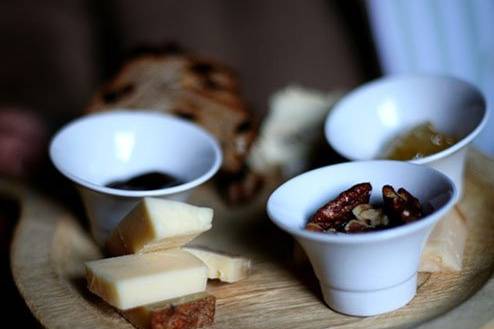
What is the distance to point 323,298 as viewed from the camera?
1.13 meters

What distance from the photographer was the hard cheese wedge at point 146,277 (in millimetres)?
1027

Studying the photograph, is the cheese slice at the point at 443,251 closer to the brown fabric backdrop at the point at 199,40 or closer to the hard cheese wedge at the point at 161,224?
the hard cheese wedge at the point at 161,224

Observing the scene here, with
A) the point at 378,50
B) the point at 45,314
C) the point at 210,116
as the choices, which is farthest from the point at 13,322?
the point at 378,50

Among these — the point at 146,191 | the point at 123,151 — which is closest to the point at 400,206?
the point at 146,191

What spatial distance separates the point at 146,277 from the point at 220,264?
6.2 inches

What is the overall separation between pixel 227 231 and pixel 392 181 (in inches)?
13.6

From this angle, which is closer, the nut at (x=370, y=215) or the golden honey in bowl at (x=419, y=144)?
the nut at (x=370, y=215)

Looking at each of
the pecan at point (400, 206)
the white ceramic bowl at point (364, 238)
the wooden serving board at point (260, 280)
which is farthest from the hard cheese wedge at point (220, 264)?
the pecan at point (400, 206)

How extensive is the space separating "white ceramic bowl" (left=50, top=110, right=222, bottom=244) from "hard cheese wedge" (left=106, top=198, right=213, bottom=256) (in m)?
0.17

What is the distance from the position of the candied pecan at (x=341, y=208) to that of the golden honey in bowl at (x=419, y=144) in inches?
7.3

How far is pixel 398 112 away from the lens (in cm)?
144

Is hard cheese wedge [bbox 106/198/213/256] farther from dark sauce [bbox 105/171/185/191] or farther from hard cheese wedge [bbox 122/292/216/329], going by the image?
dark sauce [bbox 105/171/185/191]

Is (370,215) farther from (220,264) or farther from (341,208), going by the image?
(220,264)

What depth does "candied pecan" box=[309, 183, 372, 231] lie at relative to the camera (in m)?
1.08
